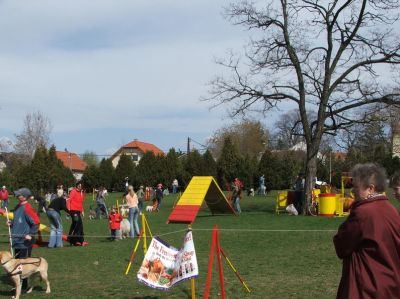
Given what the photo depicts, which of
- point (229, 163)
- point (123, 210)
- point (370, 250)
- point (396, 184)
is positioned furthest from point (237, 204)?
point (229, 163)

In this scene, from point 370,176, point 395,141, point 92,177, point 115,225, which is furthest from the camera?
point 395,141

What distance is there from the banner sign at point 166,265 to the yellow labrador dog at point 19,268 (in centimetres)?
205

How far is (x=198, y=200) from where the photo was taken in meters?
24.1

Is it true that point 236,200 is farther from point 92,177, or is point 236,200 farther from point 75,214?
point 92,177

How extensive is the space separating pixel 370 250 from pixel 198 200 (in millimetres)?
19992

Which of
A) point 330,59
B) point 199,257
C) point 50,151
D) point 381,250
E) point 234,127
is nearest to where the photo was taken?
point 381,250

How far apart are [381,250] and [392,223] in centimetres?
23

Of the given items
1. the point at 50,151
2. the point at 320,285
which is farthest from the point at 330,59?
the point at 50,151

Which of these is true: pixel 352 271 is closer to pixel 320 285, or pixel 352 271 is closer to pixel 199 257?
pixel 320 285

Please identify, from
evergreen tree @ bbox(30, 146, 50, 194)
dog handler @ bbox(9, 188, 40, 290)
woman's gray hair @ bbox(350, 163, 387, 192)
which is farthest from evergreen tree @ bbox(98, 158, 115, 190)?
woman's gray hair @ bbox(350, 163, 387, 192)

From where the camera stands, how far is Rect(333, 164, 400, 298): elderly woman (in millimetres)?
4156

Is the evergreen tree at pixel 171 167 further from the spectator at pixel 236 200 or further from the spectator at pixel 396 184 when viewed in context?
the spectator at pixel 396 184

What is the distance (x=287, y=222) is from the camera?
74.2 ft

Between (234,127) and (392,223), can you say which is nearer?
(392,223)
